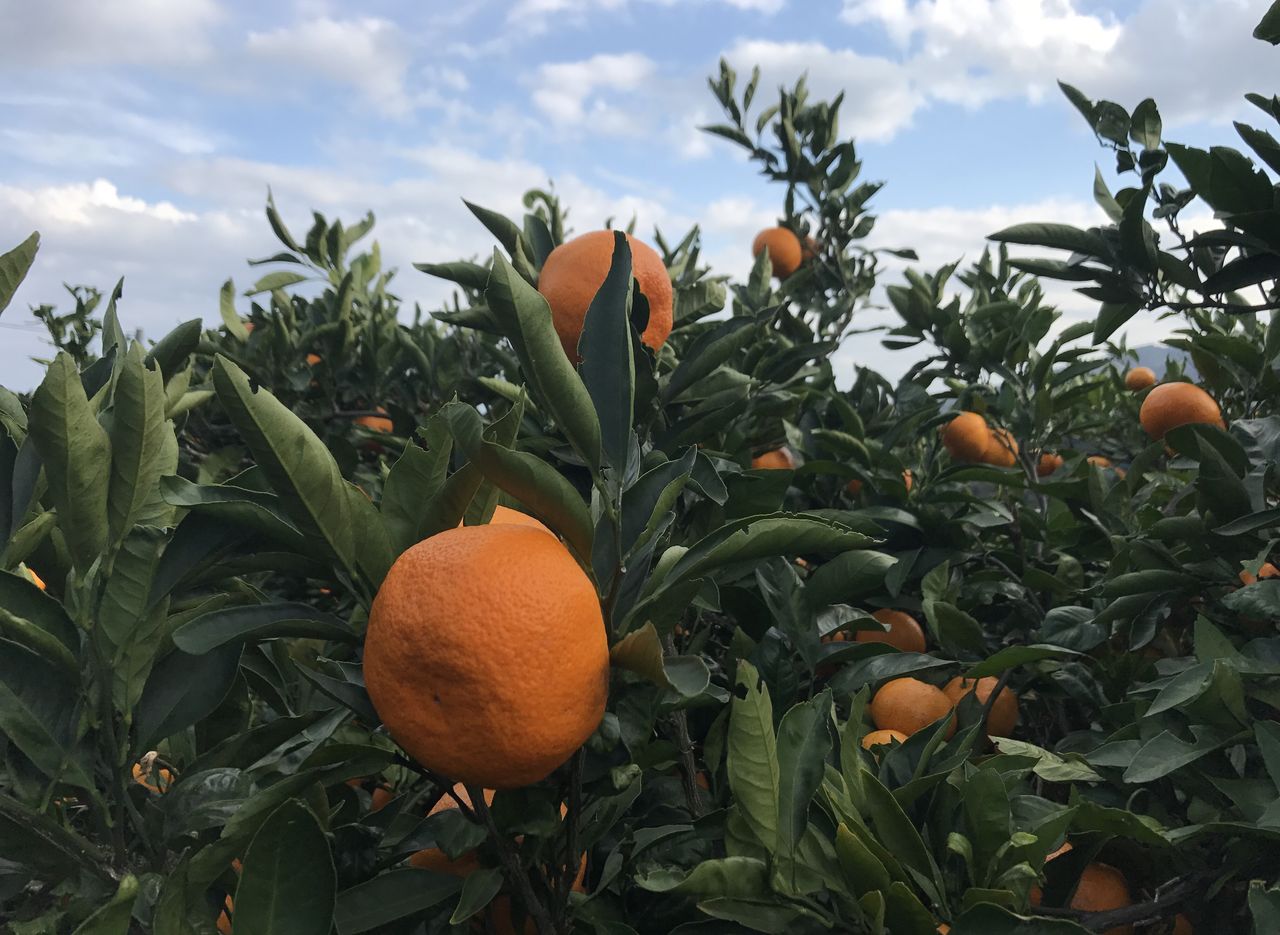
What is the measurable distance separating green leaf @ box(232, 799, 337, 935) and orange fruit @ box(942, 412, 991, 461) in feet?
6.32

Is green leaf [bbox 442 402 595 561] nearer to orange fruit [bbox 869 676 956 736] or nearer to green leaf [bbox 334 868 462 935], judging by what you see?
green leaf [bbox 334 868 462 935]

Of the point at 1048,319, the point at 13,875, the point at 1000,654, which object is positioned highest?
the point at 1048,319

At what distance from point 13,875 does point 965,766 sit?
957mm

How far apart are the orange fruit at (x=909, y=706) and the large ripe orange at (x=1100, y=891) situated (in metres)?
0.29

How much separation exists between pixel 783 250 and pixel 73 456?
98.2 inches

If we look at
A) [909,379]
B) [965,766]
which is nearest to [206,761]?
[965,766]

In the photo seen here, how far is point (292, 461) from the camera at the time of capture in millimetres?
764

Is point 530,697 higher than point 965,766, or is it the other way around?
point 530,697

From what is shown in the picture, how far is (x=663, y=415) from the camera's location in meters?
1.37

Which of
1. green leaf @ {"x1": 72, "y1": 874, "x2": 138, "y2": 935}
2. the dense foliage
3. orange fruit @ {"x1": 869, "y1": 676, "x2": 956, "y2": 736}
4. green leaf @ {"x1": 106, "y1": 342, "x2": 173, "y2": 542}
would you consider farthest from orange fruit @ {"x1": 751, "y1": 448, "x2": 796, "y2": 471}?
green leaf @ {"x1": 72, "y1": 874, "x2": 138, "y2": 935}

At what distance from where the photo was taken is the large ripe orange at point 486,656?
71cm

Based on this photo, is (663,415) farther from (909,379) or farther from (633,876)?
(909,379)

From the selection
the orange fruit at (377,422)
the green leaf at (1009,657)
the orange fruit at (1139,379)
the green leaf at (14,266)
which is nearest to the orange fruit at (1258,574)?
the green leaf at (1009,657)

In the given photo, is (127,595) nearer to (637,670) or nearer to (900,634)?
(637,670)
